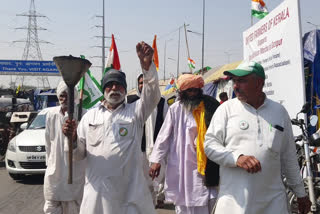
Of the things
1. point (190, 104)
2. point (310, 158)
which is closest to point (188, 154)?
point (190, 104)

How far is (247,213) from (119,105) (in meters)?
1.54

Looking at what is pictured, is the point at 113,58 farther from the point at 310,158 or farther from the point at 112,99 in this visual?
the point at 310,158

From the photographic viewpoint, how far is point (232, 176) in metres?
2.93

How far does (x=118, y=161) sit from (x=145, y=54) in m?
0.97

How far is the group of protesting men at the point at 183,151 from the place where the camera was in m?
2.91

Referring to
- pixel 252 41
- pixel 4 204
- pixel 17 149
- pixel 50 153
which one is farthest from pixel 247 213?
pixel 17 149

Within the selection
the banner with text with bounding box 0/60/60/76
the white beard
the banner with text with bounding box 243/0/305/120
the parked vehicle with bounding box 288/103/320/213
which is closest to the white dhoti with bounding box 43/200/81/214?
the white beard

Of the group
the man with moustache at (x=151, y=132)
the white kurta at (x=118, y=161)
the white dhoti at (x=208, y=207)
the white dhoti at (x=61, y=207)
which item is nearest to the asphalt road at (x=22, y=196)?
the man with moustache at (x=151, y=132)

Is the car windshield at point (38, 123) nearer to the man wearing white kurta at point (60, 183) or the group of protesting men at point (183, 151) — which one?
the group of protesting men at point (183, 151)

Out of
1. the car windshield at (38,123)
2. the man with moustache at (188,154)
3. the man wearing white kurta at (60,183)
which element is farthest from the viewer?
the car windshield at (38,123)

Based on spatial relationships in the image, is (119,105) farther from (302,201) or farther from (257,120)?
(302,201)

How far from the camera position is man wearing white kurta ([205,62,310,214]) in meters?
2.87

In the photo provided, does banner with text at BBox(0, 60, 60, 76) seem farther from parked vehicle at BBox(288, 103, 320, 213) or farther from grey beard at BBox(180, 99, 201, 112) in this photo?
grey beard at BBox(180, 99, 201, 112)

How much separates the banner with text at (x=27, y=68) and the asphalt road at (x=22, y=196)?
2417 centimetres
